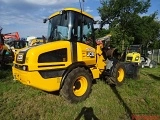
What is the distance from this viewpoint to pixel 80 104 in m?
7.14

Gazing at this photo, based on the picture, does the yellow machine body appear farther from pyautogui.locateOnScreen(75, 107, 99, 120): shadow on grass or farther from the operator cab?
pyautogui.locateOnScreen(75, 107, 99, 120): shadow on grass

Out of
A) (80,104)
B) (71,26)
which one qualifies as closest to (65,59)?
(71,26)

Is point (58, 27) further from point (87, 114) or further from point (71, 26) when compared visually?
point (87, 114)

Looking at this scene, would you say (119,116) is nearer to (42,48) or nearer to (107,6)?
(42,48)

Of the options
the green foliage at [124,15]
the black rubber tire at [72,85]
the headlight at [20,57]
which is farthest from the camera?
the green foliage at [124,15]

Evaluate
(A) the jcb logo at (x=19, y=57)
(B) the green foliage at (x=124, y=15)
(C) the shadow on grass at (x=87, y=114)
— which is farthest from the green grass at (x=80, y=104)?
(B) the green foliage at (x=124, y=15)

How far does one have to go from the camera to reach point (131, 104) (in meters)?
7.39

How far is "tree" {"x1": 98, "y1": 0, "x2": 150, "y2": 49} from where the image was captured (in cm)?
3183

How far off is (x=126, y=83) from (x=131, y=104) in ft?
7.37

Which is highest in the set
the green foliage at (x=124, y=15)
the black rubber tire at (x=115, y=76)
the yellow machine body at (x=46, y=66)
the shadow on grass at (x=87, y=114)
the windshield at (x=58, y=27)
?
the green foliage at (x=124, y=15)

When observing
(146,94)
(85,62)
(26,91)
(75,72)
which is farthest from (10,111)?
(146,94)

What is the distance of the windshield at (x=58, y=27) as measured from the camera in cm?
741

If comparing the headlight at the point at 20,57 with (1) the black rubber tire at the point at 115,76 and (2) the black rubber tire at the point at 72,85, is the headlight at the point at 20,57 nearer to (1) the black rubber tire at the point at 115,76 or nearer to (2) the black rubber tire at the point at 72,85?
(2) the black rubber tire at the point at 72,85

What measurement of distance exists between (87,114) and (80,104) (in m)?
0.58
